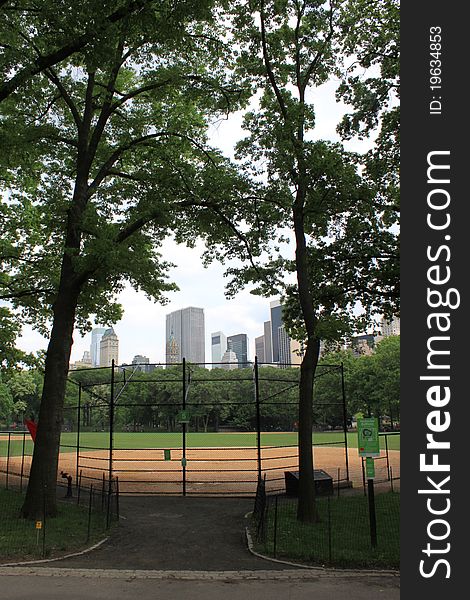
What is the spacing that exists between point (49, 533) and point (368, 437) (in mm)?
7240

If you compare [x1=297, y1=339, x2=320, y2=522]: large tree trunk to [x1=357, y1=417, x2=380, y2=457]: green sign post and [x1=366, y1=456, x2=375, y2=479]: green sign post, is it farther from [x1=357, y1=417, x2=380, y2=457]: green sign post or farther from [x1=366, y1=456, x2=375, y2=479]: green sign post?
[x1=357, y1=417, x2=380, y2=457]: green sign post

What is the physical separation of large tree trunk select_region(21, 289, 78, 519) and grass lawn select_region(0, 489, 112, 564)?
0.51 meters

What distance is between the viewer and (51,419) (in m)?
14.6

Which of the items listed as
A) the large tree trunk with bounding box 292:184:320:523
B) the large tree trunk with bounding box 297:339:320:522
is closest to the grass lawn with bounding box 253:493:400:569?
the large tree trunk with bounding box 297:339:320:522

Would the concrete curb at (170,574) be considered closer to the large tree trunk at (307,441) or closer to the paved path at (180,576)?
the paved path at (180,576)

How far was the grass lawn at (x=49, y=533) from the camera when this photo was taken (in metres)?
10.2

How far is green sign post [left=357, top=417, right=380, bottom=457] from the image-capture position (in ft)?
35.5

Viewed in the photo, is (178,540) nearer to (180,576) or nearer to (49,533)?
(49,533)

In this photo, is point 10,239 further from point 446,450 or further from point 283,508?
point 446,450

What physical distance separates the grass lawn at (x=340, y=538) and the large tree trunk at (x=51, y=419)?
5823 millimetres

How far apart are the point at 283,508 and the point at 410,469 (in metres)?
10.0

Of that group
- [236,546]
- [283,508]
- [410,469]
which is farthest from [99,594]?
[283,508]

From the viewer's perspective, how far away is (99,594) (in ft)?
24.8

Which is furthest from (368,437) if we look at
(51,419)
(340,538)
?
(51,419)
